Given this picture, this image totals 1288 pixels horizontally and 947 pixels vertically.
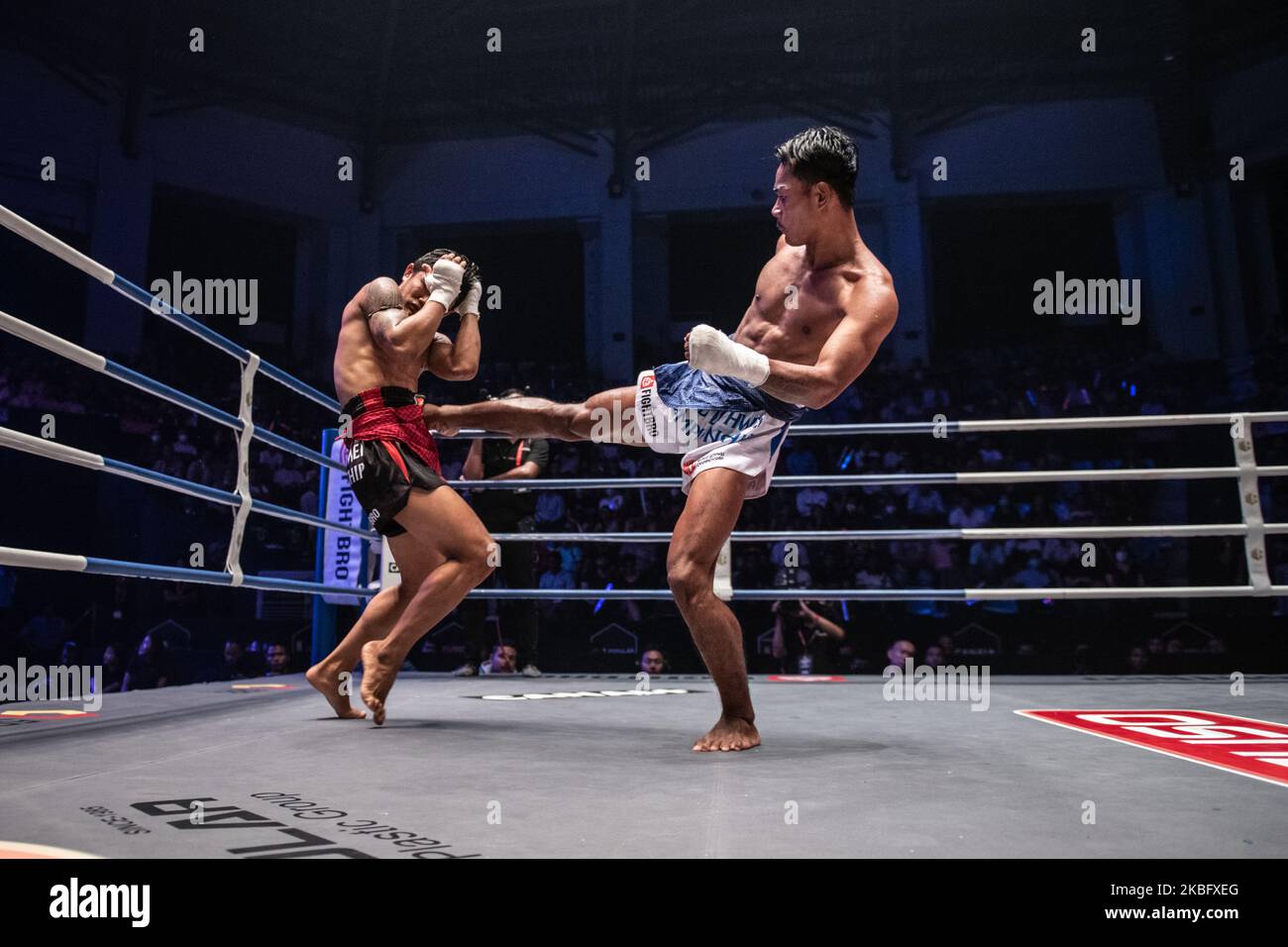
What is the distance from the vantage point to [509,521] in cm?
450

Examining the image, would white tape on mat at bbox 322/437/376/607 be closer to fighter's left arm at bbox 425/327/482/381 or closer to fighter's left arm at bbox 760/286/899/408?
fighter's left arm at bbox 425/327/482/381

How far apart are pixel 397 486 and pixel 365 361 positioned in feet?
1.18

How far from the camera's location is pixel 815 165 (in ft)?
7.17

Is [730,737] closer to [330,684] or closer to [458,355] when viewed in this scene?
[330,684]

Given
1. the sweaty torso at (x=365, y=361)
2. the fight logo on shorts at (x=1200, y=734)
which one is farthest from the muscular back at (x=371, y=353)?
the fight logo on shorts at (x=1200, y=734)

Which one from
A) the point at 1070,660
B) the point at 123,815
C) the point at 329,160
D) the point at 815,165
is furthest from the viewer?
the point at 329,160

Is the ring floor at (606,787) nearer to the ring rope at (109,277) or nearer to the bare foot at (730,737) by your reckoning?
the bare foot at (730,737)

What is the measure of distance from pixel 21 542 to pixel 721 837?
8.00 metres

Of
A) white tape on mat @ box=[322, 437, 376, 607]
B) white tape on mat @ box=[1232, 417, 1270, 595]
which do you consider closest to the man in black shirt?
white tape on mat @ box=[322, 437, 376, 607]

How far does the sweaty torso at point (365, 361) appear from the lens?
2512mm

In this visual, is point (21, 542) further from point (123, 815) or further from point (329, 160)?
point (123, 815)

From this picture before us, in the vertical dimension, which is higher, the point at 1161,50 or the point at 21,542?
the point at 1161,50

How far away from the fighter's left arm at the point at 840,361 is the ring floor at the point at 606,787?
684mm
